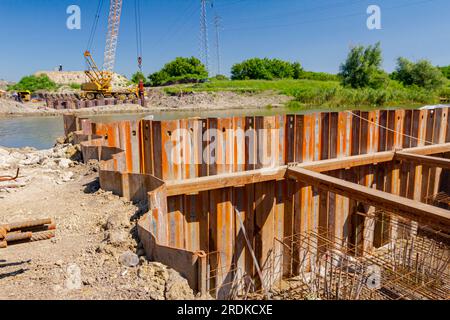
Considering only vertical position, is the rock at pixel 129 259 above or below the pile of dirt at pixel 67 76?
below

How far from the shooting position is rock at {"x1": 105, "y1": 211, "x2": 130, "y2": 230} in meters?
3.99

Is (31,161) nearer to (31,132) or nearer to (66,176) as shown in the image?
(66,176)

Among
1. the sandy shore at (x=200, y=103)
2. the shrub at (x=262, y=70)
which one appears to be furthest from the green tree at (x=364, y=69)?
the shrub at (x=262, y=70)

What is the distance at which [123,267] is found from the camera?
3338 millimetres

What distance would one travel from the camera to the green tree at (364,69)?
48.8 meters

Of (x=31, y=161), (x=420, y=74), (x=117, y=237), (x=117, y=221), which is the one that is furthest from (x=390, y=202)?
(x=420, y=74)

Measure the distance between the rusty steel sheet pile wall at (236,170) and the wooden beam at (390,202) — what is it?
85 centimetres

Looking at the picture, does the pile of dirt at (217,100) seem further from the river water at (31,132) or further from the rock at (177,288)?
the rock at (177,288)

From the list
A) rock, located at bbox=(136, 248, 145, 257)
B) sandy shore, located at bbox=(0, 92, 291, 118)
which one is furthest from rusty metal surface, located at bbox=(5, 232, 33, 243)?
sandy shore, located at bbox=(0, 92, 291, 118)

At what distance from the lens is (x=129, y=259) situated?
342cm

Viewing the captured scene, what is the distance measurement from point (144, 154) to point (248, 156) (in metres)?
1.63

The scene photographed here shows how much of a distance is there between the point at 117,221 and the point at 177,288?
137 centimetres

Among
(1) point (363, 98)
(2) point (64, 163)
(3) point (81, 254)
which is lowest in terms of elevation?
(3) point (81, 254)
